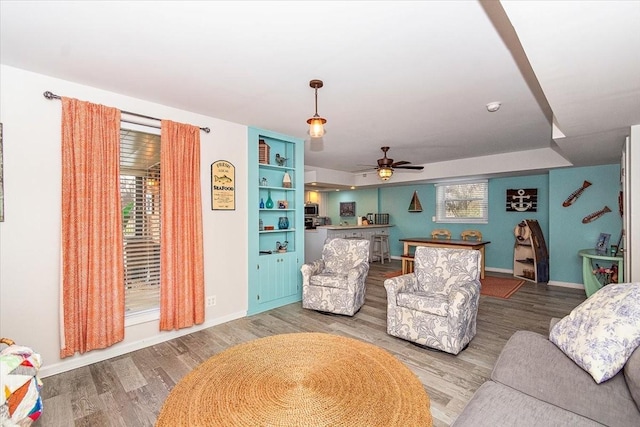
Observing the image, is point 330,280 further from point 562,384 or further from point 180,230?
point 562,384

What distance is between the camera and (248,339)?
2959mm

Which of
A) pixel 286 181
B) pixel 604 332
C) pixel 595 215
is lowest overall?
pixel 604 332

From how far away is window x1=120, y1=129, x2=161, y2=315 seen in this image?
2.81 meters

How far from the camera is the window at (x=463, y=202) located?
21.8 feet

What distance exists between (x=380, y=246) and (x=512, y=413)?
22.0 feet

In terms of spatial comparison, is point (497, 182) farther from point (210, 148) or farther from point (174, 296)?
point (174, 296)

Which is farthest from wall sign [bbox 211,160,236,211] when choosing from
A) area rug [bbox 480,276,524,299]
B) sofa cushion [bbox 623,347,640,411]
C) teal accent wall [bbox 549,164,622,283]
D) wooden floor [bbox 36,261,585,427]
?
teal accent wall [bbox 549,164,622,283]

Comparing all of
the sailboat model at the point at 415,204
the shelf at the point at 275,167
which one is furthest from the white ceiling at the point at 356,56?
the sailboat model at the point at 415,204

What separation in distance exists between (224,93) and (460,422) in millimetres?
2959

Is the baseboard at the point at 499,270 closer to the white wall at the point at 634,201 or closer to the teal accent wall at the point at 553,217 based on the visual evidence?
the teal accent wall at the point at 553,217

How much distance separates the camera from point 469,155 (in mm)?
5469

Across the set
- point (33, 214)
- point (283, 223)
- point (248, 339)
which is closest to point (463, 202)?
point (283, 223)

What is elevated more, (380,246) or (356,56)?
(356,56)

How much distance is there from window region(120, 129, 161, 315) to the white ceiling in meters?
0.53
